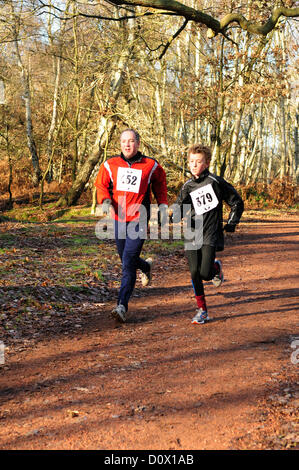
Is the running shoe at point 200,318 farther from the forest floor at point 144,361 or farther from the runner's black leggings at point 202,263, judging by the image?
the runner's black leggings at point 202,263

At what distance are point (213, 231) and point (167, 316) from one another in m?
1.52

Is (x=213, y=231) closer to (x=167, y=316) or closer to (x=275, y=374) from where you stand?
(x=167, y=316)

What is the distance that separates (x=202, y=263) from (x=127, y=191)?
1.35 metres

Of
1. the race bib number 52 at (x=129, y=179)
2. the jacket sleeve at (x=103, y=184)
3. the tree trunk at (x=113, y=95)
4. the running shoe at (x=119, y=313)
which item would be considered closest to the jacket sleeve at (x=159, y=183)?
the race bib number 52 at (x=129, y=179)

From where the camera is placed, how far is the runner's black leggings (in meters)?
6.12

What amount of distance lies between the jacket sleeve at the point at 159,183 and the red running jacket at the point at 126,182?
0.9 inches

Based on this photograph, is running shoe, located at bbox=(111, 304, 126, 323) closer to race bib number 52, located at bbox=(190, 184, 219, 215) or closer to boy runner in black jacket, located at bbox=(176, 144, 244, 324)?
boy runner in black jacket, located at bbox=(176, 144, 244, 324)

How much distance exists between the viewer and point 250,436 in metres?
3.34

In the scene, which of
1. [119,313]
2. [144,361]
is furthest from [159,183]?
[144,361]

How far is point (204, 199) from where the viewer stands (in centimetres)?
612

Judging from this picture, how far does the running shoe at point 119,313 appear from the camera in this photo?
6.29 m
